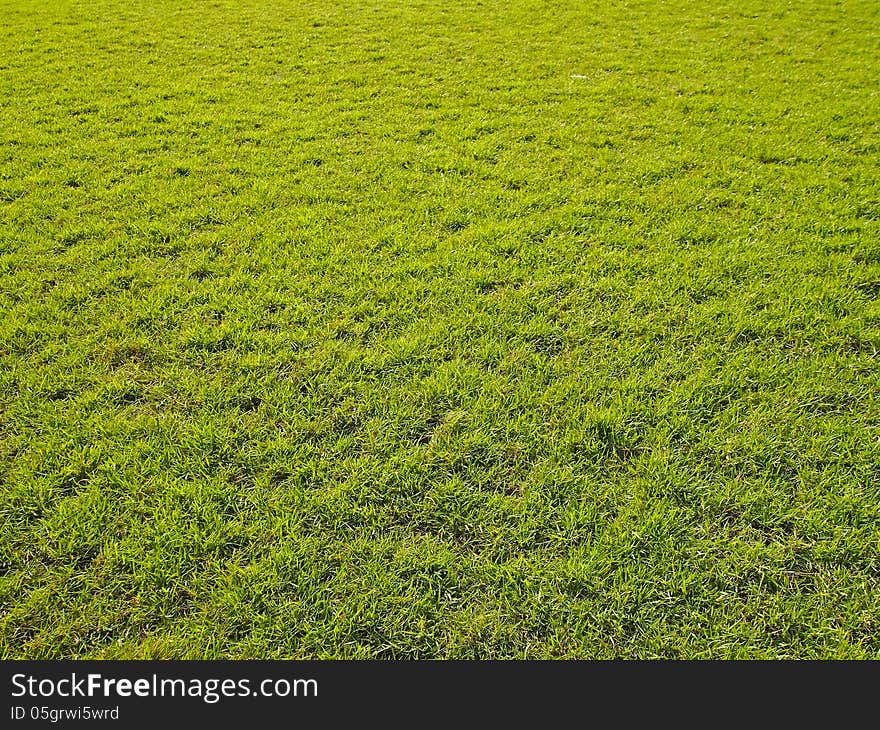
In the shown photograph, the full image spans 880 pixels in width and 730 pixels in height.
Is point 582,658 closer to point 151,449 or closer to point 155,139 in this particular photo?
point 151,449

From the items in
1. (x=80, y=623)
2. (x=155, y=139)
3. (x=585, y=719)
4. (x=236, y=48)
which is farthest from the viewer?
(x=236, y=48)

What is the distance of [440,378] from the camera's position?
3420 mm

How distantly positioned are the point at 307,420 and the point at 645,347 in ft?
6.69

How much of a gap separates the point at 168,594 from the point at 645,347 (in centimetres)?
283

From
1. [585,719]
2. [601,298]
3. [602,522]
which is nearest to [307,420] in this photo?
[602,522]

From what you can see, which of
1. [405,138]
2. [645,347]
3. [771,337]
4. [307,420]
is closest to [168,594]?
[307,420]

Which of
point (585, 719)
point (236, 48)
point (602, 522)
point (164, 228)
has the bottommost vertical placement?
point (585, 719)

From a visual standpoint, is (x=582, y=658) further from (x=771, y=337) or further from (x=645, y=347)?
(x=771, y=337)

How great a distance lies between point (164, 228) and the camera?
4758 millimetres

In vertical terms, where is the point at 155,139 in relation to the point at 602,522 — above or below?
above

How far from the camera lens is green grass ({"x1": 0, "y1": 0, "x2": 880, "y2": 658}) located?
8.01ft

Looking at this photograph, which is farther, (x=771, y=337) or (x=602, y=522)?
(x=771, y=337)

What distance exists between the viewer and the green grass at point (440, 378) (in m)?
2.44

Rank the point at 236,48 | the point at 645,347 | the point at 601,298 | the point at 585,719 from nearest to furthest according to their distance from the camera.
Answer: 1. the point at 585,719
2. the point at 645,347
3. the point at 601,298
4. the point at 236,48
